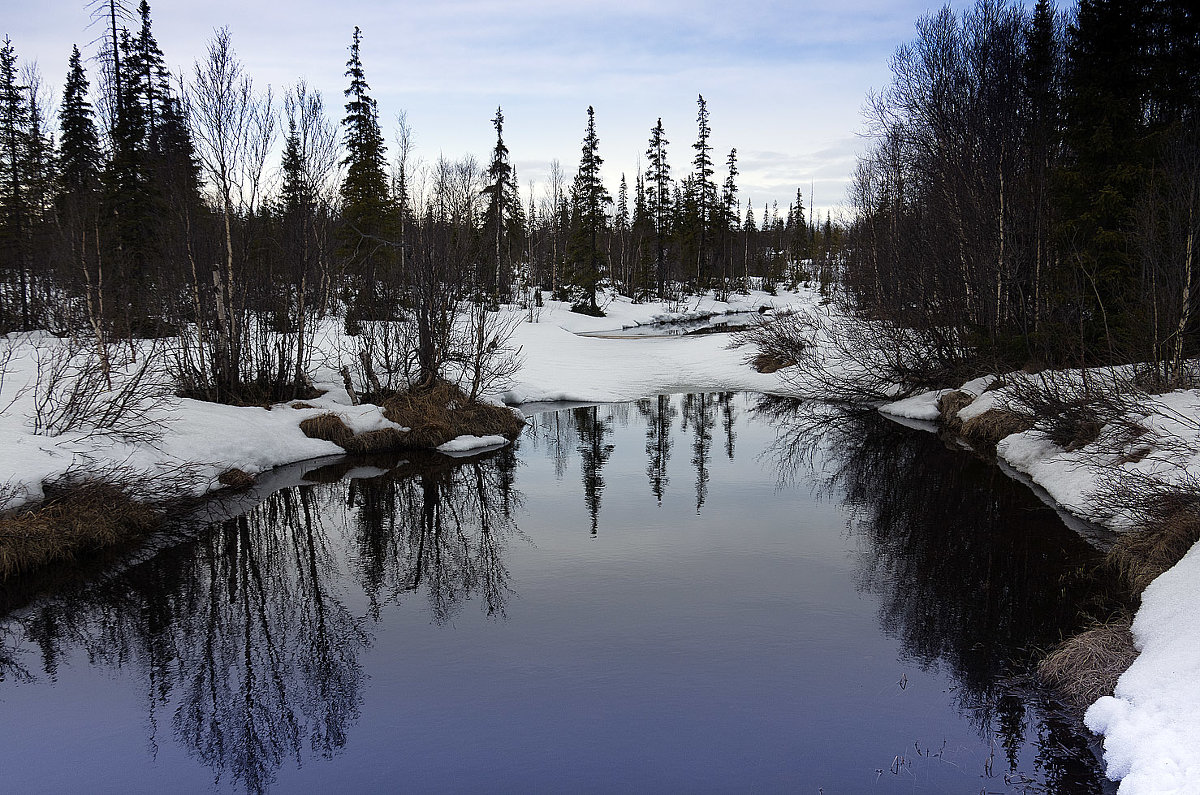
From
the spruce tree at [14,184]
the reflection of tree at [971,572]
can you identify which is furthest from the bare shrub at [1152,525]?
the spruce tree at [14,184]

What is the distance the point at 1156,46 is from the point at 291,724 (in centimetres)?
2343

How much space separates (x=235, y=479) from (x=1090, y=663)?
471 inches

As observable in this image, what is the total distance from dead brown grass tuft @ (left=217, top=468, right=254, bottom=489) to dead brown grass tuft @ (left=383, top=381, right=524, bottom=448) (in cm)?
362

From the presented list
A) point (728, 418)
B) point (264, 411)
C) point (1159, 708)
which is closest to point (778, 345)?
point (728, 418)

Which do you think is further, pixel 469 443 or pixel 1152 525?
pixel 469 443

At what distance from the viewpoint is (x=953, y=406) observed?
18125mm

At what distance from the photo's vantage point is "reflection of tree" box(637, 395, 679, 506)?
1369 centimetres

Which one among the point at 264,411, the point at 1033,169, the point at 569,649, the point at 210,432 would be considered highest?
the point at 1033,169

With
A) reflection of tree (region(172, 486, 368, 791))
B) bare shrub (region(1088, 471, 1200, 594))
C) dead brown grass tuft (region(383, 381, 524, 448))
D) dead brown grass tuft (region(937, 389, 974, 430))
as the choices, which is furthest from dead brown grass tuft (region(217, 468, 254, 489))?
dead brown grass tuft (region(937, 389, 974, 430))

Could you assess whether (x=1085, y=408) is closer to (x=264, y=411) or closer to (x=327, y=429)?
(x=327, y=429)

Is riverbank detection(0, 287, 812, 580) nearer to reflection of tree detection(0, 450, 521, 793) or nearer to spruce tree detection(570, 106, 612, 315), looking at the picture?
reflection of tree detection(0, 450, 521, 793)

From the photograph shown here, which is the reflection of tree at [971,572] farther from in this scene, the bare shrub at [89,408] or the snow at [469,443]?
the bare shrub at [89,408]

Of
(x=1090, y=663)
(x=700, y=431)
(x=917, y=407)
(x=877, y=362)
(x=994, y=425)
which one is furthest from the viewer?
(x=877, y=362)

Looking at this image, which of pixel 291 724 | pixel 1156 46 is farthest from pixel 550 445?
pixel 1156 46
